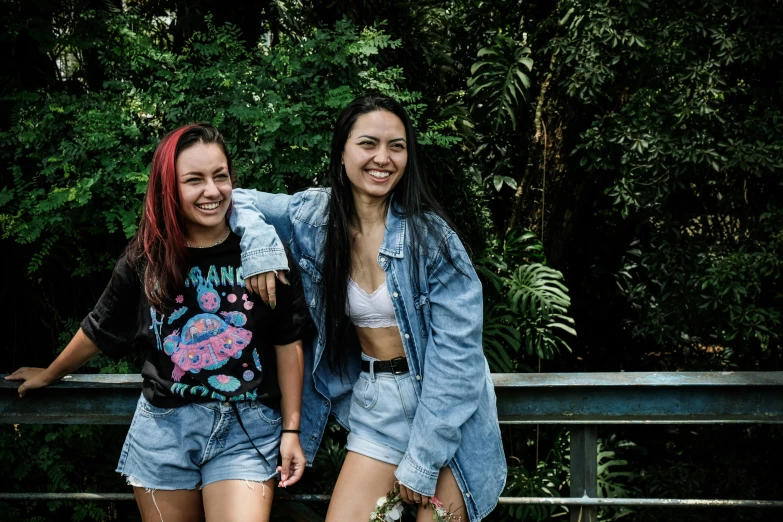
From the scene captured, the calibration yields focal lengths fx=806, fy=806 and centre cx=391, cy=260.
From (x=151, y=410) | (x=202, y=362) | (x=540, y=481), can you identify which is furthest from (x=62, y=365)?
(x=540, y=481)

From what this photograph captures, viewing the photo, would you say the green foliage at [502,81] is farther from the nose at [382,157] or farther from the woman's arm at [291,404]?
the woman's arm at [291,404]

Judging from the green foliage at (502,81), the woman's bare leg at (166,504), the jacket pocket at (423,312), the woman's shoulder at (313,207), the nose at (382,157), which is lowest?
the woman's bare leg at (166,504)

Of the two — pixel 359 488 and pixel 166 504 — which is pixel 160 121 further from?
pixel 359 488

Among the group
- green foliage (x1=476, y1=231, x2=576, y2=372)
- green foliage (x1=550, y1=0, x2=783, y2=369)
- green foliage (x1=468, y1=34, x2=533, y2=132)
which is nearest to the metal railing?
green foliage (x1=550, y1=0, x2=783, y2=369)

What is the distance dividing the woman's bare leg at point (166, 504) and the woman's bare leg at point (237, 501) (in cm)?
7

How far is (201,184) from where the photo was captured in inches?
90.7

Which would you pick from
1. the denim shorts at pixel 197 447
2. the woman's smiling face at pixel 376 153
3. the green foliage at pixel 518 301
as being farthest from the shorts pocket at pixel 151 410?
the green foliage at pixel 518 301

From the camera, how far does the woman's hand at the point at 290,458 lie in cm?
235

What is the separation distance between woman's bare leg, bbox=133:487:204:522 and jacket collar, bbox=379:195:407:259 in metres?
0.90

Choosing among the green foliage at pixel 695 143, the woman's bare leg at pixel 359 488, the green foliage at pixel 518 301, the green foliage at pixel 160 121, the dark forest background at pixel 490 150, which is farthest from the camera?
the green foliage at pixel 518 301

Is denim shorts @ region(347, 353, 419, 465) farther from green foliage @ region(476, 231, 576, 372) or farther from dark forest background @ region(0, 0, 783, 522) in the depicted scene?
green foliage @ region(476, 231, 576, 372)

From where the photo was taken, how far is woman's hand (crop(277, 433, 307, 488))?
2352 mm

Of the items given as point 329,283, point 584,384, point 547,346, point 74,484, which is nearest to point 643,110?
point 547,346

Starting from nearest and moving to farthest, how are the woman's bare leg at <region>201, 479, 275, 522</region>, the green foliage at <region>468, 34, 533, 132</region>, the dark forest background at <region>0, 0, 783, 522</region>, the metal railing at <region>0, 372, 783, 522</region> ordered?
the woman's bare leg at <region>201, 479, 275, 522</region>
the metal railing at <region>0, 372, 783, 522</region>
the dark forest background at <region>0, 0, 783, 522</region>
the green foliage at <region>468, 34, 533, 132</region>
